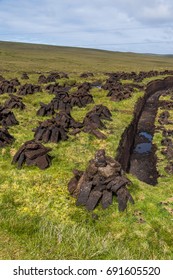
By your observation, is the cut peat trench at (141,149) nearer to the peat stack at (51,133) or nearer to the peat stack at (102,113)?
the peat stack at (102,113)

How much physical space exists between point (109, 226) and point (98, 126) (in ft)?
49.8

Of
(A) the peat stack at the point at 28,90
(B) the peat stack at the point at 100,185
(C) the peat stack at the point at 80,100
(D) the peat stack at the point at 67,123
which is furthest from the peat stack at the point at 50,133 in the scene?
(A) the peat stack at the point at 28,90

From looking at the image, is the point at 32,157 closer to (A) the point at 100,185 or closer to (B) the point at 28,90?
(A) the point at 100,185

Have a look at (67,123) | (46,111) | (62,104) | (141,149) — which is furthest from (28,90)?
(141,149)

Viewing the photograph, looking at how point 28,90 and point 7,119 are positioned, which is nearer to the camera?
point 7,119

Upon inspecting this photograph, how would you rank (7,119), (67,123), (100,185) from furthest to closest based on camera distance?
(7,119), (67,123), (100,185)

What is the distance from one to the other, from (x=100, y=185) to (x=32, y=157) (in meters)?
5.39

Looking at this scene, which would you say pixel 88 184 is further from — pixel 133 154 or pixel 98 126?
pixel 133 154

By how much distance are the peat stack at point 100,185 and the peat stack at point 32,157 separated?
9.10 ft

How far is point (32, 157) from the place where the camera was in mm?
17828

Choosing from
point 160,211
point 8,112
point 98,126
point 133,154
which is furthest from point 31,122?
point 160,211

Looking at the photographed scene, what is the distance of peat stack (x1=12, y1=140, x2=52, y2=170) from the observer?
57.8ft

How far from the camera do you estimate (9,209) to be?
13.3 meters

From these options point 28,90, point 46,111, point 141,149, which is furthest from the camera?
point 28,90
